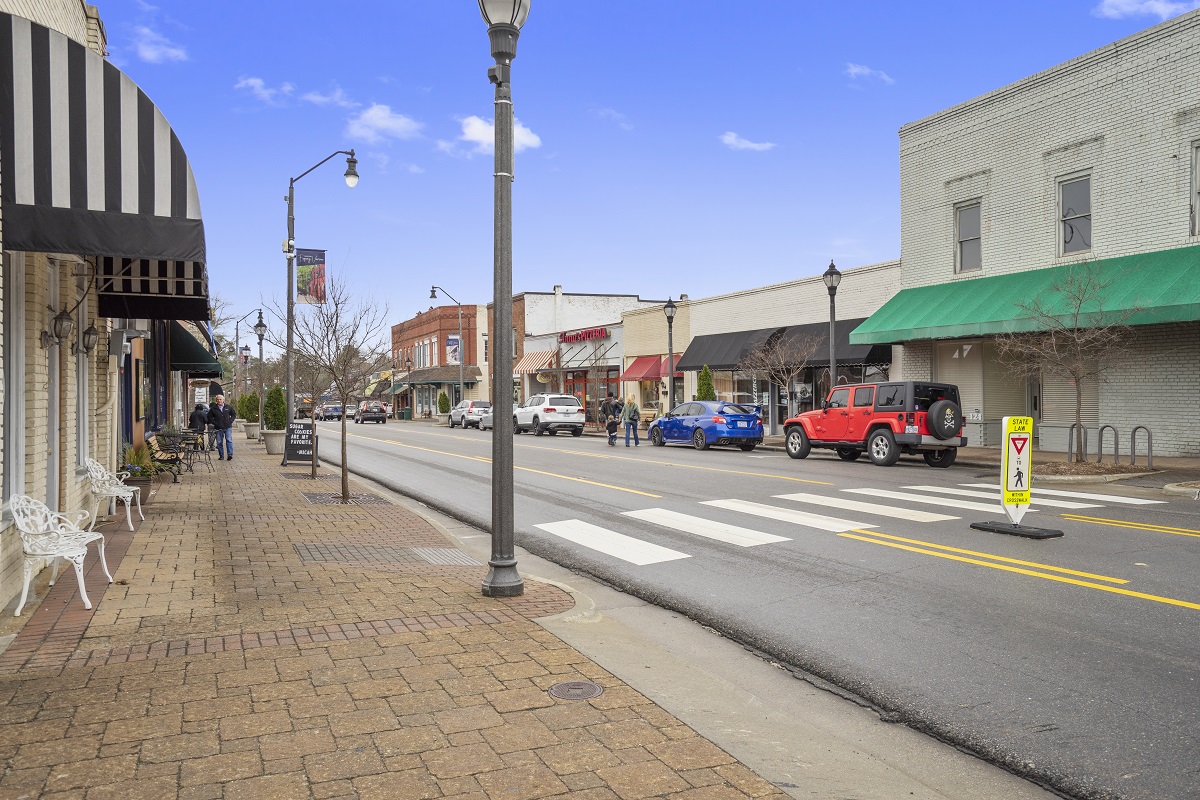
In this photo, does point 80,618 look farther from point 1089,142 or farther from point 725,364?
point 725,364

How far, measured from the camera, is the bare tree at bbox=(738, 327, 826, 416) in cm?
2811

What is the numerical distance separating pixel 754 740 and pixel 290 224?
21.0m

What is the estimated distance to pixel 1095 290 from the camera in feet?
60.7

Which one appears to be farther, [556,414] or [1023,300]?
[556,414]

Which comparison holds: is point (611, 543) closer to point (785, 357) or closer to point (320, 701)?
Result: point (320, 701)

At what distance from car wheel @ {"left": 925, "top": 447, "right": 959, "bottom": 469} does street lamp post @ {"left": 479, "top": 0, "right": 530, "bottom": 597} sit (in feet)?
45.7

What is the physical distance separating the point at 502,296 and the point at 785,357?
22.2 meters

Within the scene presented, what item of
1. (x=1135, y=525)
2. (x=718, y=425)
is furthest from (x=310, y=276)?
(x=1135, y=525)

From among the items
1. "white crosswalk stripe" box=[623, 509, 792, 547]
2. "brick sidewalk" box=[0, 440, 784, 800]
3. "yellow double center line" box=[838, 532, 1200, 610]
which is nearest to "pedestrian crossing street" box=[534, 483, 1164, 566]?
"white crosswalk stripe" box=[623, 509, 792, 547]

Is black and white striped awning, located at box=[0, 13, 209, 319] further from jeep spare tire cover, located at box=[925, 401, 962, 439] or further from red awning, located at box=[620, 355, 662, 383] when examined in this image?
red awning, located at box=[620, 355, 662, 383]

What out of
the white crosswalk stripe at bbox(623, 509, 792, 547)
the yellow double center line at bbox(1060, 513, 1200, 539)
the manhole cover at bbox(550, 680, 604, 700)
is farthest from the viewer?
the white crosswalk stripe at bbox(623, 509, 792, 547)

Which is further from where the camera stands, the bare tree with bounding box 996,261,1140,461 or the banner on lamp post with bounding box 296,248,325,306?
the banner on lamp post with bounding box 296,248,325,306

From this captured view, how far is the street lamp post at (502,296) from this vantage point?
23.7ft

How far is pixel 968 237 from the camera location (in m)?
23.8
